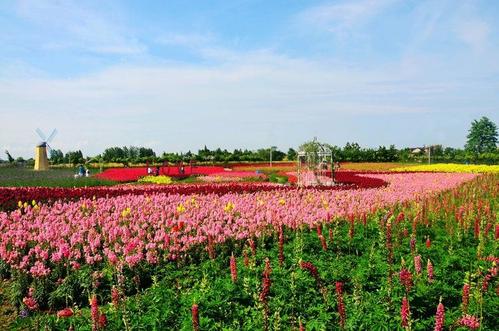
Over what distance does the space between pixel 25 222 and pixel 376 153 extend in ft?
153

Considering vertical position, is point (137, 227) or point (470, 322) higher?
point (137, 227)

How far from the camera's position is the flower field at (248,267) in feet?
15.0

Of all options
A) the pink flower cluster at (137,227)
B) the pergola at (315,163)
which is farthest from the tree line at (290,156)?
the pink flower cluster at (137,227)

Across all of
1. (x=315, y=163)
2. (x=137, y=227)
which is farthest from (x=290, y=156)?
(x=137, y=227)

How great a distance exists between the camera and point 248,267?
608cm

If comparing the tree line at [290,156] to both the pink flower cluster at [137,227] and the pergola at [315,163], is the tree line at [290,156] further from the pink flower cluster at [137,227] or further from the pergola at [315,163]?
the pink flower cluster at [137,227]

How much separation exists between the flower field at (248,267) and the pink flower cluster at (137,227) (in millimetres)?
30

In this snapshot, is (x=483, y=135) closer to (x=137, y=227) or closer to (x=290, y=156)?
(x=290, y=156)

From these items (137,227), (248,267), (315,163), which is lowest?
(248,267)

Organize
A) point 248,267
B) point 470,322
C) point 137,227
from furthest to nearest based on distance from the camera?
point 137,227, point 248,267, point 470,322

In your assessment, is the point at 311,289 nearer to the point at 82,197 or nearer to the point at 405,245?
the point at 405,245

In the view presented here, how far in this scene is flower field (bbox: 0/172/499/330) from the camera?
458 cm

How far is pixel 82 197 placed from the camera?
12523 mm

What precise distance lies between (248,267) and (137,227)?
2.95 meters
